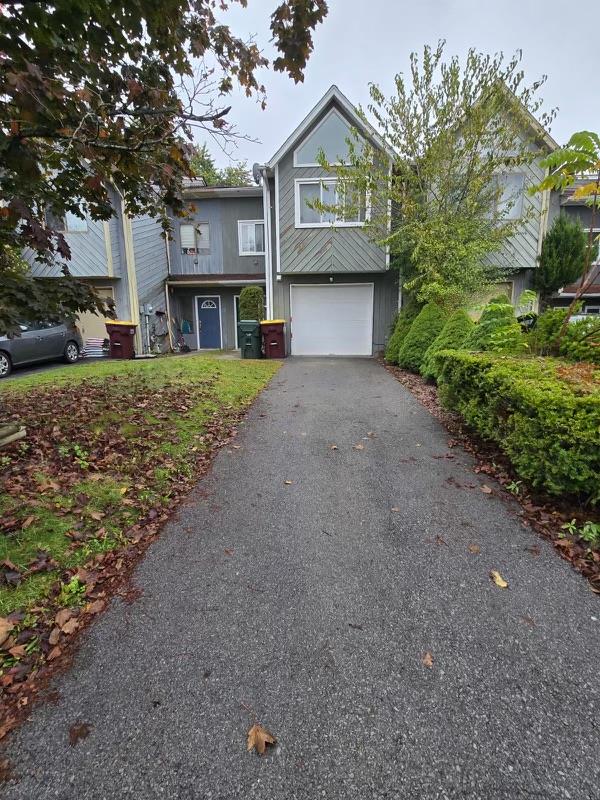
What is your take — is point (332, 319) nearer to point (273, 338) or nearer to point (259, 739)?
point (273, 338)

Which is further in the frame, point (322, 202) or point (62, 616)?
point (322, 202)

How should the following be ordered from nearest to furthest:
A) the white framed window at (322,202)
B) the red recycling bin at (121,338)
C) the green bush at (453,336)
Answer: the green bush at (453,336) → the white framed window at (322,202) → the red recycling bin at (121,338)

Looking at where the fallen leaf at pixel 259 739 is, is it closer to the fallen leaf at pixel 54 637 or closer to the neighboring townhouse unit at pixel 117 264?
the fallen leaf at pixel 54 637

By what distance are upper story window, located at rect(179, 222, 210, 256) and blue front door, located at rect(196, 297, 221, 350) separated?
1868 mm

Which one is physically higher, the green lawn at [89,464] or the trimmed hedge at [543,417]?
the trimmed hedge at [543,417]

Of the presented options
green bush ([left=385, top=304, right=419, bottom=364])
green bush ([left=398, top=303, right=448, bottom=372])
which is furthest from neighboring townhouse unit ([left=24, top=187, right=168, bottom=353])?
green bush ([left=398, top=303, right=448, bottom=372])

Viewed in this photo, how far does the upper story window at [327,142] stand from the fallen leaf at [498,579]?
12.1m

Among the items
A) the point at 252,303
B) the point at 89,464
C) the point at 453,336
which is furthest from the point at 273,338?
the point at 89,464

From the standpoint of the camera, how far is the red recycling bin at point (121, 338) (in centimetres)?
1293

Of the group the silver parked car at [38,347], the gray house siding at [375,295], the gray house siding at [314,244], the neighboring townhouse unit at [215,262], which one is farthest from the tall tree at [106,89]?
the neighboring townhouse unit at [215,262]

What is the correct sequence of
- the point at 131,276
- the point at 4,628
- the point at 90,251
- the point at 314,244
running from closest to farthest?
1. the point at 4,628
2. the point at 314,244
3. the point at 90,251
4. the point at 131,276

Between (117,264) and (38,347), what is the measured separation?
13.4 feet

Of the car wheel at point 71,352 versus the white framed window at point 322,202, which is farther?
the car wheel at point 71,352

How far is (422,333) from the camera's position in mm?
9477
